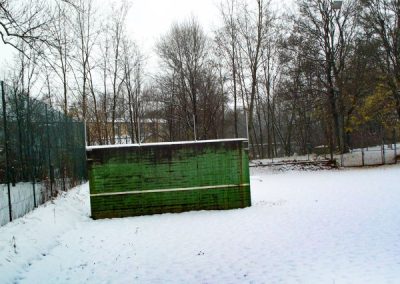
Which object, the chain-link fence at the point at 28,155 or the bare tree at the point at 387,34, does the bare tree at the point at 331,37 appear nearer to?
the bare tree at the point at 387,34

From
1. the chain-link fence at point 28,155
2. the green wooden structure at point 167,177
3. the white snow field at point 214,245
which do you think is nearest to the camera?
the white snow field at point 214,245

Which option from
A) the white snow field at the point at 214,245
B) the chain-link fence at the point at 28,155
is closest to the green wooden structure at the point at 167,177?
the white snow field at the point at 214,245

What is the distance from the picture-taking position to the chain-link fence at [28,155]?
855 cm

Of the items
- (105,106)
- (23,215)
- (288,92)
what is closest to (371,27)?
(288,92)

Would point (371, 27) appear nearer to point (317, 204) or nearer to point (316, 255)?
point (317, 204)

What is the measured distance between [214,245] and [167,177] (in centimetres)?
435

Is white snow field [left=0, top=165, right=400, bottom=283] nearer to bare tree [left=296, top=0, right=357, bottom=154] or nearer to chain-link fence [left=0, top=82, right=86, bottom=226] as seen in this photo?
chain-link fence [left=0, top=82, right=86, bottom=226]

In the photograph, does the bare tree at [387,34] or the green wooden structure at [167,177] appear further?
the bare tree at [387,34]

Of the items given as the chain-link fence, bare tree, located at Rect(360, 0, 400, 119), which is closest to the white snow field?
the chain-link fence

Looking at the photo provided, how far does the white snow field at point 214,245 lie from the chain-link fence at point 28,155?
0.48 m

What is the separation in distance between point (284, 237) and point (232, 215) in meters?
3.00

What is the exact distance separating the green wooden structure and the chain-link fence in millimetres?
1361

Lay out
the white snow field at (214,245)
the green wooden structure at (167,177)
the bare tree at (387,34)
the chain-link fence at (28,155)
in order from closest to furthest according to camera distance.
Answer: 1. the white snow field at (214,245)
2. the chain-link fence at (28,155)
3. the green wooden structure at (167,177)
4. the bare tree at (387,34)

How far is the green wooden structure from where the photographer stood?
462 inches
